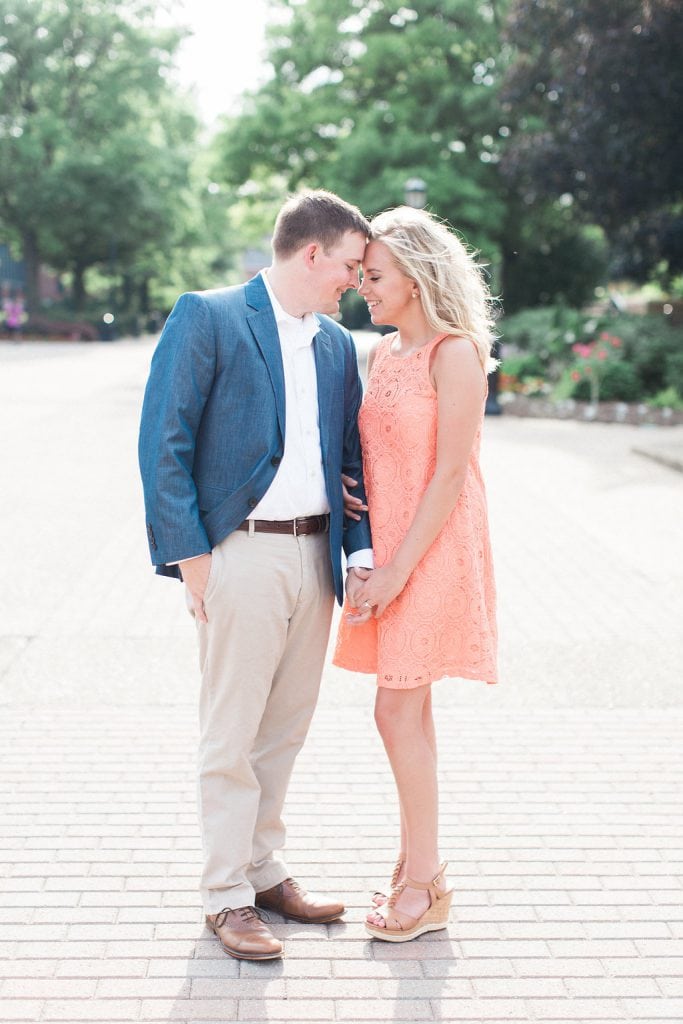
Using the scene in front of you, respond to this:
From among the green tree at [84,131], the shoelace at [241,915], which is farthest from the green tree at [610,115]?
the green tree at [84,131]

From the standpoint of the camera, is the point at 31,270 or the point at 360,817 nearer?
the point at 360,817

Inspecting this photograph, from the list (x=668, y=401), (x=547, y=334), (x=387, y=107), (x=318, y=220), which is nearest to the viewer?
(x=318, y=220)

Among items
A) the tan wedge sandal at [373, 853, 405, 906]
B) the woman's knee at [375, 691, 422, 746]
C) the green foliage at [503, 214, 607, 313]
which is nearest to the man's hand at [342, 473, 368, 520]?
the woman's knee at [375, 691, 422, 746]

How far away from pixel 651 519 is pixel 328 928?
278 inches

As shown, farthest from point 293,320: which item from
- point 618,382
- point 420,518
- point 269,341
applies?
point 618,382

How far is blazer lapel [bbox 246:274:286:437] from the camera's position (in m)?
2.90

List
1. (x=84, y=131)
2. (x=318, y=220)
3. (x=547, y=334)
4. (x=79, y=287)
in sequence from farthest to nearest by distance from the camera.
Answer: (x=79, y=287) → (x=84, y=131) → (x=547, y=334) → (x=318, y=220)

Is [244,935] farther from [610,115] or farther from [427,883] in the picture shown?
[610,115]

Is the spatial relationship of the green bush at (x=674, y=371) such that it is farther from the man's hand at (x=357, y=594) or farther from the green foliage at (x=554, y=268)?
the man's hand at (x=357, y=594)

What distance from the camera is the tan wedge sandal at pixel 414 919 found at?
307 cm

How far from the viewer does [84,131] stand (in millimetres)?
46719

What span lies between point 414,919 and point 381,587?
92cm

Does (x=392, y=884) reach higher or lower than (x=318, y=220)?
lower

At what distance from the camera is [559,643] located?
5961mm
